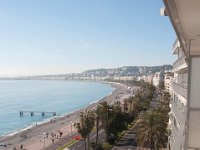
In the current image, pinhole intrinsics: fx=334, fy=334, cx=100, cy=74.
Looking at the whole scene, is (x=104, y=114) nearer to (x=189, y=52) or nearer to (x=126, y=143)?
(x=126, y=143)

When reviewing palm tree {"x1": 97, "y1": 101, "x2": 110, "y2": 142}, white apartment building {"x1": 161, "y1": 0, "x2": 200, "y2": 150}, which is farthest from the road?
white apartment building {"x1": 161, "y1": 0, "x2": 200, "y2": 150}

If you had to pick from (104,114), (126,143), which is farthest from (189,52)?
(126,143)

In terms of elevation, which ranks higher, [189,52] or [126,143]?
[189,52]

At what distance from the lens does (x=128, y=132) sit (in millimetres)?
62688

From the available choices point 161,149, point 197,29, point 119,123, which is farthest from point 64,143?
point 197,29

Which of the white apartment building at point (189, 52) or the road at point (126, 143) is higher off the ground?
the white apartment building at point (189, 52)

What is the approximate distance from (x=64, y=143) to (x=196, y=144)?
166 feet

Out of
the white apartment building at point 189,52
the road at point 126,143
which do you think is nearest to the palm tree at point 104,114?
the road at point 126,143

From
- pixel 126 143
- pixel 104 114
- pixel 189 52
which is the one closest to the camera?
pixel 189 52

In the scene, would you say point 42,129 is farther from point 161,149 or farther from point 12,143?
point 161,149

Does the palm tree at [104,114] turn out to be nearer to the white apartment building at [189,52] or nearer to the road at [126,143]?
the road at [126,143]

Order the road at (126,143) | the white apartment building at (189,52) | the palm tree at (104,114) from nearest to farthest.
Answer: the white apartment building at (189,52) → the road at (126,143) → the palm tree at (104,114)

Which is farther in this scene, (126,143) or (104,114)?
(126,143)

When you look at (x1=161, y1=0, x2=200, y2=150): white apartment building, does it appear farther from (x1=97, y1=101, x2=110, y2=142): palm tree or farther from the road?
(x1=97, y1=101, x2=110, y2=142): palm tree
